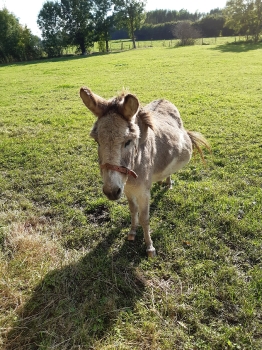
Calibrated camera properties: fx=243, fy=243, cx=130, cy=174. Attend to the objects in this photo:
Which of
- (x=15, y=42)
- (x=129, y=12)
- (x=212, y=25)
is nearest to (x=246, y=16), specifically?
(x=129, y=12)

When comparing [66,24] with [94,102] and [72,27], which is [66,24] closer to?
[72,27]

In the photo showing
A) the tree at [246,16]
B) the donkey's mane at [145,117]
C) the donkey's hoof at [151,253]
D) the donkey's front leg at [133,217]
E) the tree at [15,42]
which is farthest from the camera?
the tree at [15,42]

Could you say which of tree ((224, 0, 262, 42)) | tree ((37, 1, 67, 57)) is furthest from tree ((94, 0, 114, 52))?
tree ((224, 0, 262, 42))

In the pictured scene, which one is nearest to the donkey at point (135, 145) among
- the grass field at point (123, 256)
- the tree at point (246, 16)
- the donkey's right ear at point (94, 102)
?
the donkey's right ear at point (94, 102)

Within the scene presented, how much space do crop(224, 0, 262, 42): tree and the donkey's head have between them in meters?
43.9

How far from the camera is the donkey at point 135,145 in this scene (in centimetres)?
221

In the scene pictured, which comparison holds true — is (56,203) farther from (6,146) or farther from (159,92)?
(159,92)

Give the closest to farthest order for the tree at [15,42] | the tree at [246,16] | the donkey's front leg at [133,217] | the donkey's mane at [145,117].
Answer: the donkey's mane at [145,117]
the donkey's front leg at [133,217]
the tree at [246,16]
the tree at [15,42]

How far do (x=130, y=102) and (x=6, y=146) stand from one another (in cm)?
551

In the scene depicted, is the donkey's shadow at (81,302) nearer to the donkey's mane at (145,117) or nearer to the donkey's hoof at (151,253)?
the donkey's hoof at (151,253)

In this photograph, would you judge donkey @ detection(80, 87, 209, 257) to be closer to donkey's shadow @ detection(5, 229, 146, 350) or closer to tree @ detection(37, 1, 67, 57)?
donkey's shadow @ detection(5, 229, 146, 350)

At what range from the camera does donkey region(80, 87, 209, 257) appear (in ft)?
7.26

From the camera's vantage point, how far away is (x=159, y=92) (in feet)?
38.6

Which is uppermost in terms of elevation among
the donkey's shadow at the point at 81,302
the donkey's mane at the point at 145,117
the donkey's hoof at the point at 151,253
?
the donkey's mane at the point at 145,117
